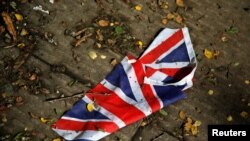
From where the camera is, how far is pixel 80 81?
14.3 feet

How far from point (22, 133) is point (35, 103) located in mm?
386

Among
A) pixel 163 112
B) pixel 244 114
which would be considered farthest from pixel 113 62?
pixel 244 114

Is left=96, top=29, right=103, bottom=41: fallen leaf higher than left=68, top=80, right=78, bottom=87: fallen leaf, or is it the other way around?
left=96, top=29, right=103, bottom=41: fallen leaf

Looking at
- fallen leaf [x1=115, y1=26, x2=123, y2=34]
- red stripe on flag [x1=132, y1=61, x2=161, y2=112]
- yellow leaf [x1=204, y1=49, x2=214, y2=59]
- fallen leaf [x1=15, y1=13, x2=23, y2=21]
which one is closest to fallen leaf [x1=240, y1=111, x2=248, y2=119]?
yellow leaf [x1=204, y1=49, x2=214, y2=59]

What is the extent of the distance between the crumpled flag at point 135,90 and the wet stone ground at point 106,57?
12 centimetres

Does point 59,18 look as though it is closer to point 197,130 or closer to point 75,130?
point 75,130

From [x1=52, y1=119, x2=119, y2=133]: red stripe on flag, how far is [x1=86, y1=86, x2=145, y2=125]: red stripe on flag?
16 centimetres

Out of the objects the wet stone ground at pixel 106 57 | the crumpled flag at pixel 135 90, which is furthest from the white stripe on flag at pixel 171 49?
the wet stone ground at pixel 106 57

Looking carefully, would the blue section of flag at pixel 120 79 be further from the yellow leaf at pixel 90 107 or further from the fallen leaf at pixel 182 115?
the fallen leaf at pixel 182 115

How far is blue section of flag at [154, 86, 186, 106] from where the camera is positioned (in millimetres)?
4273

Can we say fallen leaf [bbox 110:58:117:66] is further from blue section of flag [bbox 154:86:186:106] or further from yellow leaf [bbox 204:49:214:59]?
yellow leaf [bbox 204:49:214:59]

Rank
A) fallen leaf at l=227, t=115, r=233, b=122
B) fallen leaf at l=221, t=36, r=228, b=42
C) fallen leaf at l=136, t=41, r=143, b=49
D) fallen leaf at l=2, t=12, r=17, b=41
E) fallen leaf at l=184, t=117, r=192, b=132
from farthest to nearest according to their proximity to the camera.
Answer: fallen leaf at l=221, t=36, r=228, b=42, fallen leaf at l=136, t=41, r=143, b=49, fallen leaf at l=2, t=12, r=17, b=41, fallen leaf at l=227, t=115, r=233, b=122, fallen leaf at l=184, t=117, r=192, b=132

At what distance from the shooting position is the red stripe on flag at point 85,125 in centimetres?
394

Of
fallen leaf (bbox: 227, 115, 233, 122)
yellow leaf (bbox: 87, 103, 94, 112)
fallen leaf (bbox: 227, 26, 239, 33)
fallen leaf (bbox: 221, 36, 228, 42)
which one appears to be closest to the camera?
yellow leaf (bbox: 87, 103, 94, 112)
